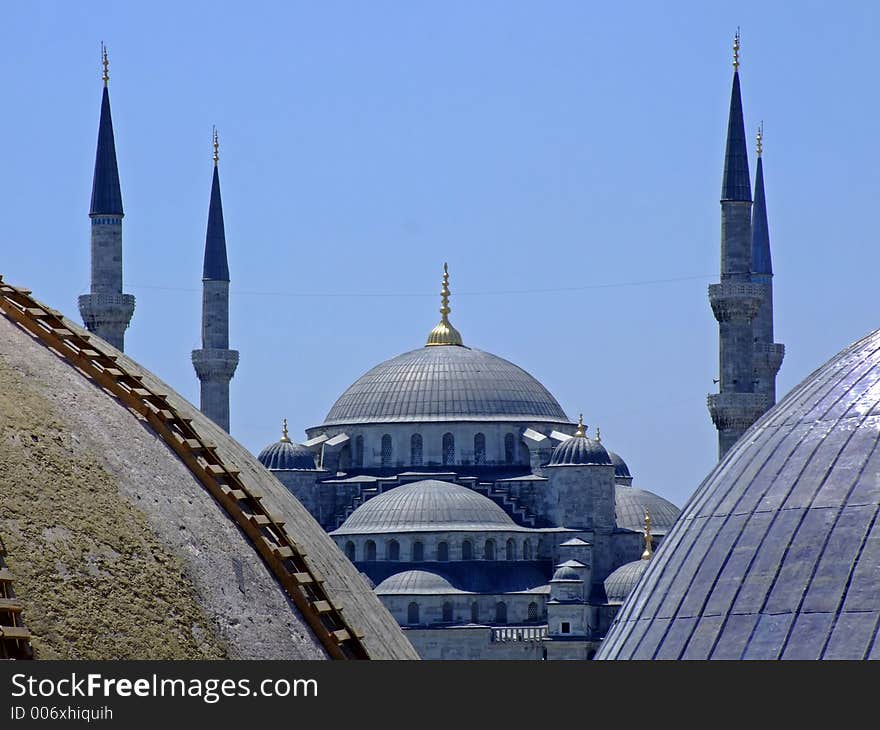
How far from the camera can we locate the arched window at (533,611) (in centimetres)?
6275

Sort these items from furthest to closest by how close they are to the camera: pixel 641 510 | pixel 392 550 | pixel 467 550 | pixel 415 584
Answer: pixel 641 510 < pixel 392 550 < pixel 467 550 < pixel 415 584

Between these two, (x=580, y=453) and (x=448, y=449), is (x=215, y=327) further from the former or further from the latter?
(x=448, y=449)

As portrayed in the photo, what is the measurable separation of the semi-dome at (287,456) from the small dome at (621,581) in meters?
11.3

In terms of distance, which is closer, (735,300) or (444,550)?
(735,300)

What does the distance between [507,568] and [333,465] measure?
30.2 ft

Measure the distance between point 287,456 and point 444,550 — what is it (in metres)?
6.37

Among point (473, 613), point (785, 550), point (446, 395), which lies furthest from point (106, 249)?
point (785, 550)

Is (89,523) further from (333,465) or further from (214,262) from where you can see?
(333,465)

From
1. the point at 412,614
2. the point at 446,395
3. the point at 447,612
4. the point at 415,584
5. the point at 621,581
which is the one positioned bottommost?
the point at 412,614

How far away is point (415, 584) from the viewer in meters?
61.7

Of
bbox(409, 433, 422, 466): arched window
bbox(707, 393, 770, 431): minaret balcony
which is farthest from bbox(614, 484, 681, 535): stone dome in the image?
bbox(707, 393, 770, 431): minaret balcony

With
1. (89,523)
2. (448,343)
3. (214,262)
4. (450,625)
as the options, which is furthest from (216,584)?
(448,343)

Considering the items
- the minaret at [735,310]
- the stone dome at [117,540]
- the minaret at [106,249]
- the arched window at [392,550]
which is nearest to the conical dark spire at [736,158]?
the minaret at [735,310]
